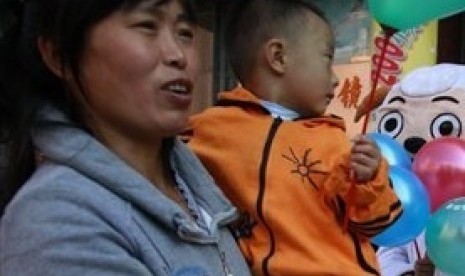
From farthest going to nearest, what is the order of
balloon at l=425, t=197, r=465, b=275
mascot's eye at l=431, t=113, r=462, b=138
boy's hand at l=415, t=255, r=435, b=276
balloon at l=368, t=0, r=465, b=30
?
mascot's eye at l=431, t=113, r=462, b=138, boy's hand at l=415, t=255, r=435, b=276, balloon at l=425, t=197, r=465, b=275, balloon at l=368, t=0, r=465, b=30

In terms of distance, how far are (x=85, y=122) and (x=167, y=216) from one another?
7.8 inches

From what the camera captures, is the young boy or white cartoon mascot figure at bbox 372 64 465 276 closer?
the young boy

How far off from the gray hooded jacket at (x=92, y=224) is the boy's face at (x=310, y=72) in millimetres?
554

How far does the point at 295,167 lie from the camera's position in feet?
5.69

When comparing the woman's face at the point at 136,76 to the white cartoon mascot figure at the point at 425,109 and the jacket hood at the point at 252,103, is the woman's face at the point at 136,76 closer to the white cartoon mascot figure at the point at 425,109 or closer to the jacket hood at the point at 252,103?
the jacket hood at the point at 252,103

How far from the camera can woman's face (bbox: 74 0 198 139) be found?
4.11 feet

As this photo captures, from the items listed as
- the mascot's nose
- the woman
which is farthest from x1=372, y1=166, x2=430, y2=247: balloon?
the woman

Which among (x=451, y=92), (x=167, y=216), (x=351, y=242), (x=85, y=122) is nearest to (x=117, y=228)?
(x=167, y=216)

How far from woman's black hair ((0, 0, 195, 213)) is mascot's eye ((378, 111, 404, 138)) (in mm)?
2219

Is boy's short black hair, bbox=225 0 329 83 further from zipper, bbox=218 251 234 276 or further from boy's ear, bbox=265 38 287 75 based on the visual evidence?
zipper, bbox=218 251 234 276

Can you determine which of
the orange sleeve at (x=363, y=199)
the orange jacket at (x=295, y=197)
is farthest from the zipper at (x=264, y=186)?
the orange sleeve at (x=363, y=199)

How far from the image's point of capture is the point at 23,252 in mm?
1114

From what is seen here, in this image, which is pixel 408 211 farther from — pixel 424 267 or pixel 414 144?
pixel 414 144

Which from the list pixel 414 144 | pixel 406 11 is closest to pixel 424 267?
pixel 414 144
